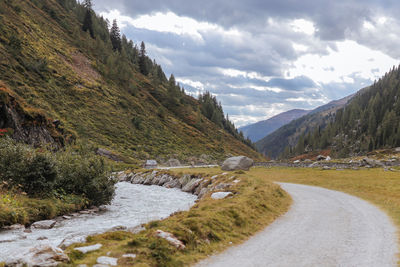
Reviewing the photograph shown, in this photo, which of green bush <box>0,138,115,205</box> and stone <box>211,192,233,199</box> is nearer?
green bush <box>0,138,115,205</box>

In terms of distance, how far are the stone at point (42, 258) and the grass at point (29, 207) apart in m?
9.68

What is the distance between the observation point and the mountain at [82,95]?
53763 mm

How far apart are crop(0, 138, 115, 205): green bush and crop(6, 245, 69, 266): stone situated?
1419cm

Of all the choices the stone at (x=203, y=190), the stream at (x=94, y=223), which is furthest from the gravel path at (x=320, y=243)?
the stone at (x=203, y=190)

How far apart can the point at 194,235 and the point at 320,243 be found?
5275 mm

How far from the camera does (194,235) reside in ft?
37.5

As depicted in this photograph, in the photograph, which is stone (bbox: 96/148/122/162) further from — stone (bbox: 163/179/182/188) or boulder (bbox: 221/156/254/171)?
stone (bbox: 163/179/182/188)

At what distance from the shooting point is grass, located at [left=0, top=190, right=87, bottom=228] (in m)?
16.1

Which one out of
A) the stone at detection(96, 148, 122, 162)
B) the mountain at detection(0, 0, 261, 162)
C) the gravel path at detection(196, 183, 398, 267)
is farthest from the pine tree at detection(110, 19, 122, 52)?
the gravel path at detection(196, 183, 398, 267)

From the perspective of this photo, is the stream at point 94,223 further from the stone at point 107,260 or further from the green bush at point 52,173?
the green bush at point 52,173

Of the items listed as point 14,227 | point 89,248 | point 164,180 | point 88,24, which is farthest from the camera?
point 88,24

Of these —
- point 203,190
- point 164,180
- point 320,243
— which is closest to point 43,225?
point 320,243

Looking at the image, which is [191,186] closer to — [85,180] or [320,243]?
[85,180]

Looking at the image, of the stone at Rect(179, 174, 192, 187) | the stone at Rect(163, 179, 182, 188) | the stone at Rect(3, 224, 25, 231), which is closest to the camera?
the stone at Rect(3, 224, 25, 231)
